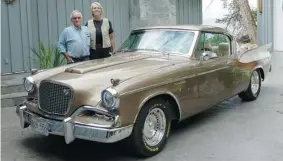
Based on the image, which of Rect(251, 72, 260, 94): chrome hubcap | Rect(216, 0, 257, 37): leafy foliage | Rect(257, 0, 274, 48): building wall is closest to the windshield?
Rect(251, 72, 260, 94): chrome hubcap

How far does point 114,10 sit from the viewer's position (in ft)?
37.9

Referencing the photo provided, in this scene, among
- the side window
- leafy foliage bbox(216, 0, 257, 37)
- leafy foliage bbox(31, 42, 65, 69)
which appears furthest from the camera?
leafy foliage bbox(216, 0, 257, 37)

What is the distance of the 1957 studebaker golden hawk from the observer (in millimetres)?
4633

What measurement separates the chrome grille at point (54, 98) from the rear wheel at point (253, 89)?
4010 millimetres

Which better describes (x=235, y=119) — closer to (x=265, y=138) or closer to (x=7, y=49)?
(x=265, y=138)

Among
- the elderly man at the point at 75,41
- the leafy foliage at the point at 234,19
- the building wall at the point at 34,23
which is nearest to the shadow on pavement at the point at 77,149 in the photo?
the elderly man at the point at 75,41

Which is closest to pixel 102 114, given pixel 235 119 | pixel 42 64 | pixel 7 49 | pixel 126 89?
pixel 126 89

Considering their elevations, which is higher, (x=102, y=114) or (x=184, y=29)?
(x=184, y=29)

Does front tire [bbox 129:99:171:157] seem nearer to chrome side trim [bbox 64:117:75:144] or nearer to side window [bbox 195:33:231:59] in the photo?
chrome side trim [bbox 64:117:75:144]

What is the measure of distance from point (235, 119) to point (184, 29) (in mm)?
1632

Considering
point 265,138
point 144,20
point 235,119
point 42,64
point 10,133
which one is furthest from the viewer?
point 144,20

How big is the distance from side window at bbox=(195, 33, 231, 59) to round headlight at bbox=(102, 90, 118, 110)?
2030mm

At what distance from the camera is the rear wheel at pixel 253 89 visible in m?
7.82

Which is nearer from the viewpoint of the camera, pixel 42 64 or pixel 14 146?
pixel 14 146
